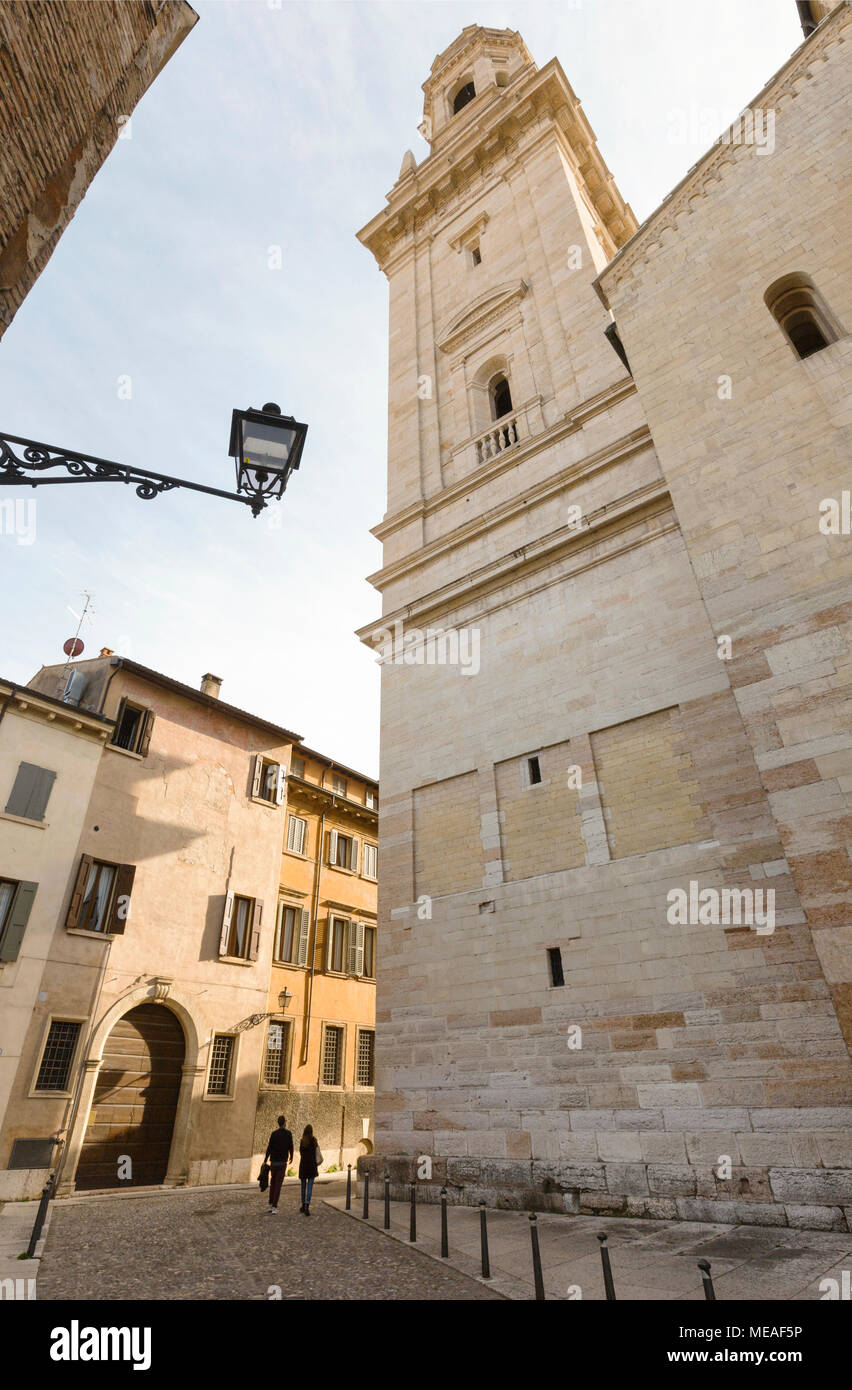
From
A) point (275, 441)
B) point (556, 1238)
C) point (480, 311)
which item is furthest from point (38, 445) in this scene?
point (480, 311)

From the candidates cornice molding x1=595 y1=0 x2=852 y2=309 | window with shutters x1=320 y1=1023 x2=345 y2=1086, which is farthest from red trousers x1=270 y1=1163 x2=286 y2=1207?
cornice molding x1=595 y1=0 x2=852 y2=309

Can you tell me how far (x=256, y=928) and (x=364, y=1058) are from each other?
274 inches

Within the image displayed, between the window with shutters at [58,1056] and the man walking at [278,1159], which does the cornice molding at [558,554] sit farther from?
the window with shutters at [58,1056]

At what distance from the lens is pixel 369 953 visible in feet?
84.1

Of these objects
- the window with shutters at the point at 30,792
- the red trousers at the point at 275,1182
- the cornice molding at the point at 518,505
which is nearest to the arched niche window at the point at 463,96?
the cornice molding at the point at 518,505

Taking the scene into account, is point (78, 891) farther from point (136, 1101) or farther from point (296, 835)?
point (296, 835)

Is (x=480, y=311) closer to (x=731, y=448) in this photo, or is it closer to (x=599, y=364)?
(x=599, y=364)

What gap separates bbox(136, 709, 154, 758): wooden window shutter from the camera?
19784mm

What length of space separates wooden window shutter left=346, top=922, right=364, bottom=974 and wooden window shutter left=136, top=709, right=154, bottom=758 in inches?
388

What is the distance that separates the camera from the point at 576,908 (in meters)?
12.0

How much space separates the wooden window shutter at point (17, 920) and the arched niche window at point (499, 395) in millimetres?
17443

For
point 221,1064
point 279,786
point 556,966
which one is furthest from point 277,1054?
point 556,966

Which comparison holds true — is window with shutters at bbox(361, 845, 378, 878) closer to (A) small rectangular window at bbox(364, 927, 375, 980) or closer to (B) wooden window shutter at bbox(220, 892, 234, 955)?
(A) small rectangular window at bbox(364, 927, 375, 980)

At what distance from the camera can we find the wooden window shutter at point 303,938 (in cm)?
2272
